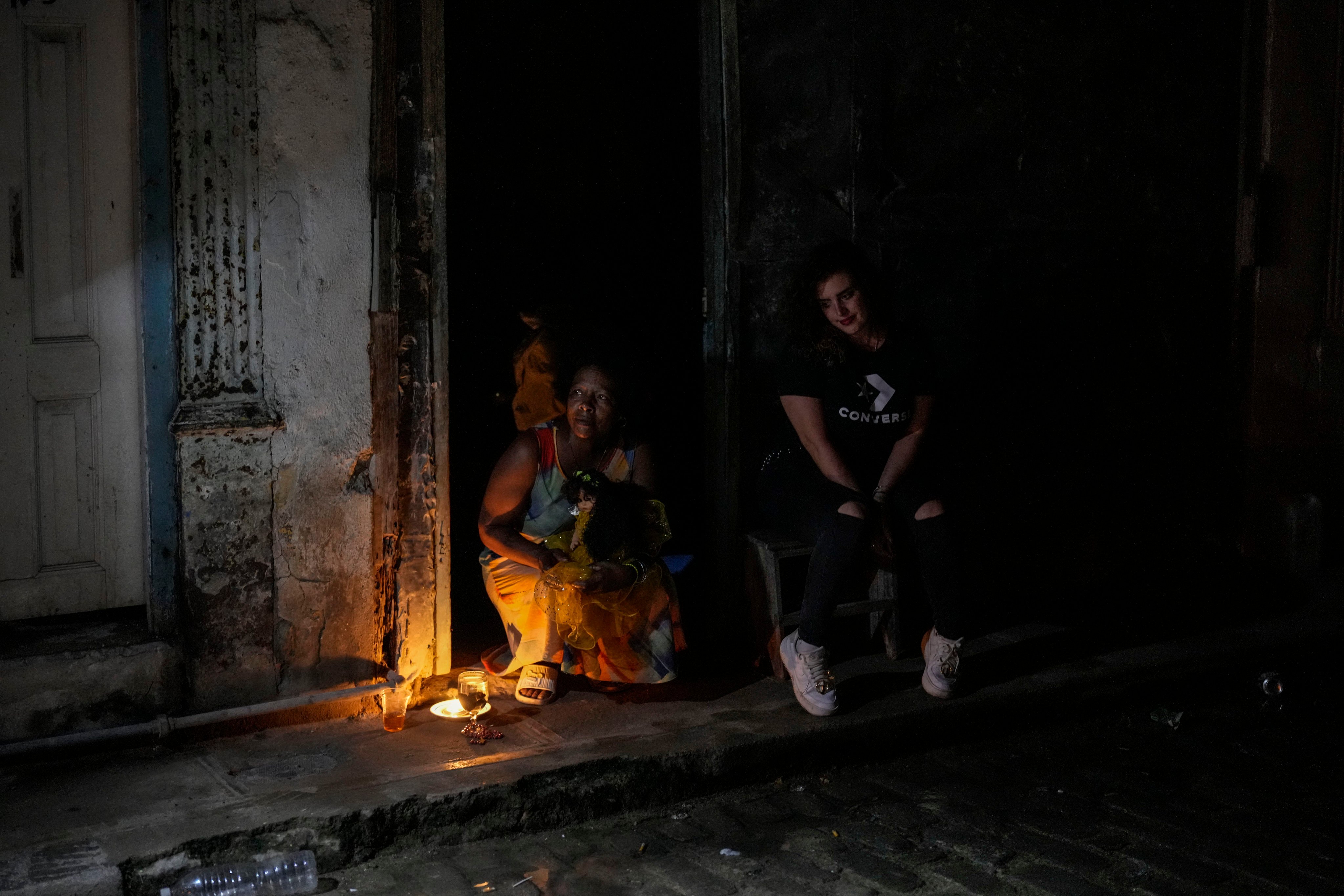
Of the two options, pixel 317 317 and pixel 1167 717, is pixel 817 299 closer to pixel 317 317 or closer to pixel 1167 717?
pixel 317 317

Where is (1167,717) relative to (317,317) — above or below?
below

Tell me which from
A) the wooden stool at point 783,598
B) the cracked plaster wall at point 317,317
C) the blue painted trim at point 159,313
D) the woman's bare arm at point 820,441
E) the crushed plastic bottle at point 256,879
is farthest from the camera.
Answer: the wooden stool at point 783,598

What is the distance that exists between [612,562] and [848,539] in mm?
959

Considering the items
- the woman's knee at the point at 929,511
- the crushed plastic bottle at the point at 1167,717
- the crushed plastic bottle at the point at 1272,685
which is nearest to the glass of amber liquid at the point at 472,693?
the woman's knee at the point at 929,511

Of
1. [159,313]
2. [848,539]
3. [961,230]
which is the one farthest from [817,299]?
[159,313]

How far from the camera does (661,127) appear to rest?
6664 millimetres

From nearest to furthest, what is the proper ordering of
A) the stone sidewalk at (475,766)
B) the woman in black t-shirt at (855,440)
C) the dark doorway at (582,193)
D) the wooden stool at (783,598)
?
the stone sidewalk at (475,766), the woman in black t-shirt at (855,440), the wooden stool at (783,598), the dark doorway at (582,193)

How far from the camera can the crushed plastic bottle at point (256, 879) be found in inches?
151

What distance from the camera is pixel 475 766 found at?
14.9ft

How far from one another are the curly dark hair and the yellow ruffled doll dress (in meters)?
0.93

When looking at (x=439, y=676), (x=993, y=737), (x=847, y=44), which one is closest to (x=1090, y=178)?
(x=847, y=44)

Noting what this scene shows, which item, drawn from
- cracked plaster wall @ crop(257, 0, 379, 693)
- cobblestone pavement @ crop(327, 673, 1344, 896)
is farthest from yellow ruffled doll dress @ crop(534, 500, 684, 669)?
cobblestone pavement @ crop(327, 673, 1344, 896)

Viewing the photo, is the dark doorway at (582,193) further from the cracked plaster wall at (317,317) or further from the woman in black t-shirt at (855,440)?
the cracked plaster wall at (317,317)

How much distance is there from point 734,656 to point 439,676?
53.5 inches
